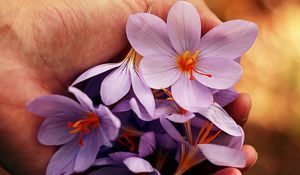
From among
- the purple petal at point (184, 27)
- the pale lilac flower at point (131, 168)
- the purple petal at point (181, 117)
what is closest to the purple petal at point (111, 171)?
the pale lilac flower at point (131, 168)

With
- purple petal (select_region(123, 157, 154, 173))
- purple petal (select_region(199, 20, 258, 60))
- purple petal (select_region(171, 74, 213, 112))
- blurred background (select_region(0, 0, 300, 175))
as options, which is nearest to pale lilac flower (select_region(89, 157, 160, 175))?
purple petal (select_region(123, 157, 154, 173))

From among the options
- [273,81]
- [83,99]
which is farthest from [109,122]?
[273,81]

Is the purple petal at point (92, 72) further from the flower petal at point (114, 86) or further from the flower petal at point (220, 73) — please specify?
the flower petal at point (220, 73)

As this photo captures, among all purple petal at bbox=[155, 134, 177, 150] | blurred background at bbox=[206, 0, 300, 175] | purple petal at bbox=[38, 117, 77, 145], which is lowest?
blurred background at bbox=[206, 0, 300, 175]

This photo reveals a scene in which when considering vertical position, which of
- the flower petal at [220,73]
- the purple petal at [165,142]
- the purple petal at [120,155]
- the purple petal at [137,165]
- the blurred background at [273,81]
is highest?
the flower petal at [220,73]

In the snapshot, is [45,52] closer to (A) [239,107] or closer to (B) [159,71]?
(B) [159,71]

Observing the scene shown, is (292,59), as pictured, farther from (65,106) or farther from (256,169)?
(65,106)

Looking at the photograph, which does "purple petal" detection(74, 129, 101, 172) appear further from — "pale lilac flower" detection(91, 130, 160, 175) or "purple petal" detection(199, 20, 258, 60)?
"purple petal" detection(199, 20, 258, 60)

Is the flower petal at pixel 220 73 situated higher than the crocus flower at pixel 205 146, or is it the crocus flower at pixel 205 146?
the flower petal at pixel 220 73
